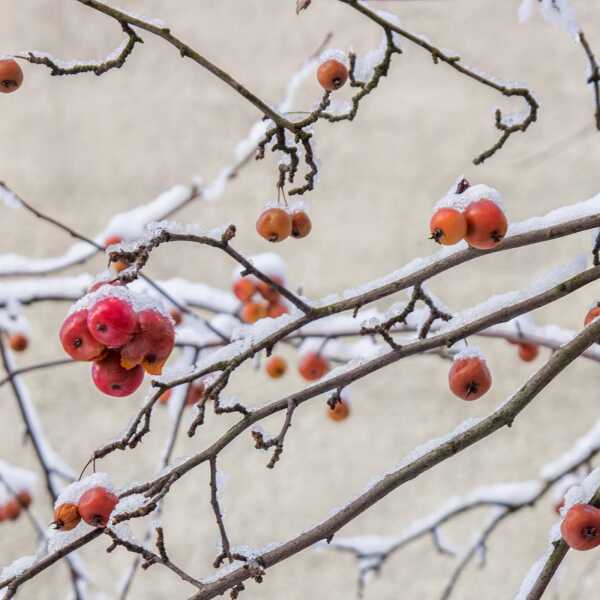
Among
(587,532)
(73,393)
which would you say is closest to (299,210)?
(587,532)

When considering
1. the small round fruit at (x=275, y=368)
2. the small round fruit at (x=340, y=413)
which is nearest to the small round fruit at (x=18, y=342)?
the small round fruit at (x=275, y=368)

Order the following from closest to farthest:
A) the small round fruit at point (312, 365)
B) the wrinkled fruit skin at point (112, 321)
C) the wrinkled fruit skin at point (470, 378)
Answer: the wrinkled fruit skin at point (112, 321), the wrinkled fruit skin at point (470, 378), the small round fruit at point (312, 365)

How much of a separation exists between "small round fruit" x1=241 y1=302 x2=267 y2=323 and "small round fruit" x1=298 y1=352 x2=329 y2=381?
10cm

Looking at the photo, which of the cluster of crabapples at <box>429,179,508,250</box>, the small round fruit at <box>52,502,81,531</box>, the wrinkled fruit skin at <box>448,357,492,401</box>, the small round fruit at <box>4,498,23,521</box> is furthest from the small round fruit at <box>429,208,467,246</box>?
the small round fruit at <box>4,498,23,521</box>

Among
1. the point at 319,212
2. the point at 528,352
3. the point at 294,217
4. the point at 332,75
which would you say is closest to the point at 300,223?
the point at 294,217

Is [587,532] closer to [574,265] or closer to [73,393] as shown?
[574,265]

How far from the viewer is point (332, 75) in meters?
0.88

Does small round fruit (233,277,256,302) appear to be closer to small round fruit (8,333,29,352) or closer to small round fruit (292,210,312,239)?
small round fruit (292,210,312,239)

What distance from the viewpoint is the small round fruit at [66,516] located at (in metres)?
0.68

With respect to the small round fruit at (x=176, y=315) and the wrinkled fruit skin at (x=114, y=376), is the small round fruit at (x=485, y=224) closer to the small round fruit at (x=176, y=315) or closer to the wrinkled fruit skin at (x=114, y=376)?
the wrinkled fruit skin at (x=114, y=376)

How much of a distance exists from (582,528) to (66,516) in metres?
0.39

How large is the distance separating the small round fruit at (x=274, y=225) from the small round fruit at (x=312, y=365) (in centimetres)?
42

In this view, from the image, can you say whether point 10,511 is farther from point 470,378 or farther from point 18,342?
point 470,378

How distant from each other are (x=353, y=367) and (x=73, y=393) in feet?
6.61
